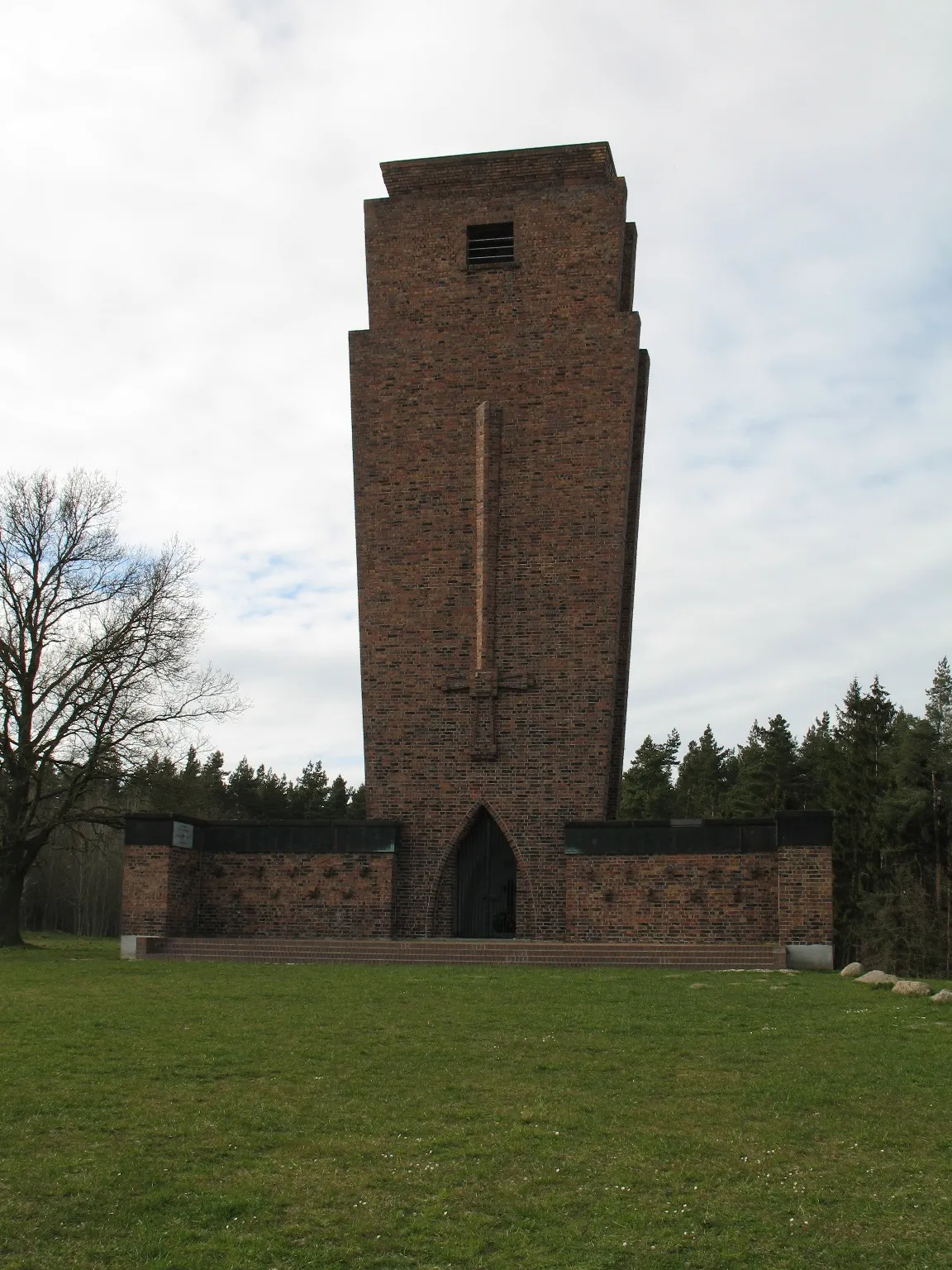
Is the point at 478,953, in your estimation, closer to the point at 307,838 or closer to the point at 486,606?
the point at 307,838

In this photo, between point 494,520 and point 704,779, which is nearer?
point 494,520

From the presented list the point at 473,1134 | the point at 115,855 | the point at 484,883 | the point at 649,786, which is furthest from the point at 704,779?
the point at 473,1134

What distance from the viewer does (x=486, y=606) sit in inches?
875

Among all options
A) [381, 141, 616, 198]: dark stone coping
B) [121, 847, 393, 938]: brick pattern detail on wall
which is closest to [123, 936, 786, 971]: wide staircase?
[121, 847, 393, 938]: brick pattern detail on wall

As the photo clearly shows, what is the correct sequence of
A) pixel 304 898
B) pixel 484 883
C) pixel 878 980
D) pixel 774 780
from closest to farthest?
pixel 878 980, pixel 304 898, pixel 484 883, pixel 774 780

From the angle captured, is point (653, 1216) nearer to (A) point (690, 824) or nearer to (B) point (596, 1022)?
(B) point (596, 1022)

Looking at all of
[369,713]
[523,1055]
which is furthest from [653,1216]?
[369,713]

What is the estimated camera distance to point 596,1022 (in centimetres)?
1113

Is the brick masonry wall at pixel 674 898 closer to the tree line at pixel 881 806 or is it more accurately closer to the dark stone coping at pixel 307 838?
the dark stone coping at pixel 307 838

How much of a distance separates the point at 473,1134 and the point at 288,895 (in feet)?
47.4

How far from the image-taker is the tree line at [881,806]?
44438 mm

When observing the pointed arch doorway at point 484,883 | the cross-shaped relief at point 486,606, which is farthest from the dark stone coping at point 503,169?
the pointed arch doorway at point 484,883

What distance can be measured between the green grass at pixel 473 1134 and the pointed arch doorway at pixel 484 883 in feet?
31.2

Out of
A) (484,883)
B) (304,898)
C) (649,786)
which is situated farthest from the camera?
(649,786)
